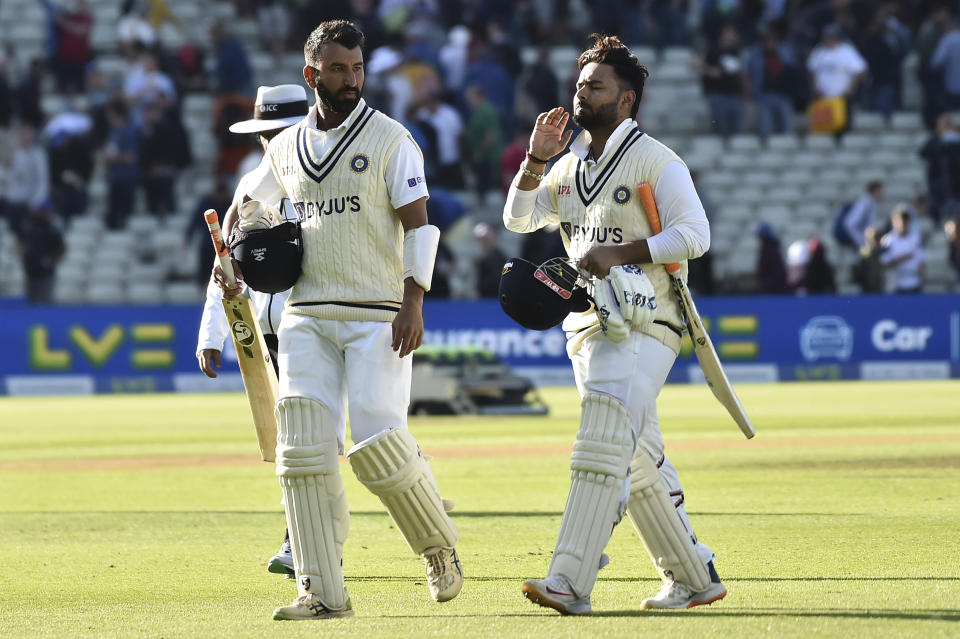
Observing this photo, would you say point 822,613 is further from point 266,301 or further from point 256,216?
point 266,301

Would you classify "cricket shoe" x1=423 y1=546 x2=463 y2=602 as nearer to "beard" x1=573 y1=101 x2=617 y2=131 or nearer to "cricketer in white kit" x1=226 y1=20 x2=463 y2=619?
"cricketer in white kit" x1=226 y1=20 x2=463 y2=619

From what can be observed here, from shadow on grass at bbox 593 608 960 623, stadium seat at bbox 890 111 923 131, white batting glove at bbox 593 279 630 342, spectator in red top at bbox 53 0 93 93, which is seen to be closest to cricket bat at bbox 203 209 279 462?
white batting glove at bbox 593 279 630 342

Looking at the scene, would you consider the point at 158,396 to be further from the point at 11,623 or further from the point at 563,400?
the point at 11,623

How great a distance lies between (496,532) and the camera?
30.6 feet

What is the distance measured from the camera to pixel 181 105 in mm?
29125

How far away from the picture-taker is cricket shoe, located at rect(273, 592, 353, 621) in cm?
631

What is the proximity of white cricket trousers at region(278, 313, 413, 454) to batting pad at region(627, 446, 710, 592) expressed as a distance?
914 millimetres

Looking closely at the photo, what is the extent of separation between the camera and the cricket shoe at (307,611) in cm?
631

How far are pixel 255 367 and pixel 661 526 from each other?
195 cm

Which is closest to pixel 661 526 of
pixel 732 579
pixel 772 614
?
pixel 772 614

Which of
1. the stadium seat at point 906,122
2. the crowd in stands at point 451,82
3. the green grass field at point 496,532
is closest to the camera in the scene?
the green grass field at point 496,532

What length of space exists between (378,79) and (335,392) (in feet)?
66.9

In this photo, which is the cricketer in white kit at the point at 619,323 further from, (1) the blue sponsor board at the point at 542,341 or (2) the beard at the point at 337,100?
(1) the blue sponsor board at the point at 542,341

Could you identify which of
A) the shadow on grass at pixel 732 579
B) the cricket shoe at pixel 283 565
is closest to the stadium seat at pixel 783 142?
the shadow on grass at pixel 732 579
